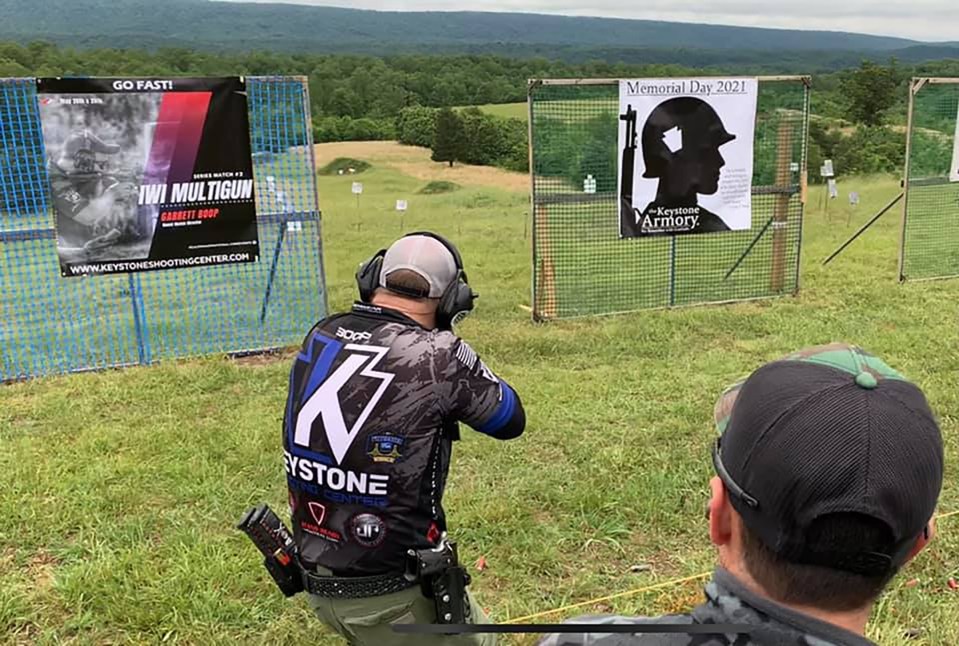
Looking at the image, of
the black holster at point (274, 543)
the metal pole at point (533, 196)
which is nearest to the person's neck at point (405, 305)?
the black holster at point (274, 543)

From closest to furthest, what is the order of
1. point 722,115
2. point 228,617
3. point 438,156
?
1. point 228,617
2. point 722,115
3. point 438,156

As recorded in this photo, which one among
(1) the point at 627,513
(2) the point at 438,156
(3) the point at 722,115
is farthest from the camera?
(2) the point at 438,156

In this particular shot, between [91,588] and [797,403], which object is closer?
[797,403]

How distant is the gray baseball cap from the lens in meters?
2.46

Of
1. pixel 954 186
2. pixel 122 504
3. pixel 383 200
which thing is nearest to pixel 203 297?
pixel 122 504

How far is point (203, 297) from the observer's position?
28.2 feet

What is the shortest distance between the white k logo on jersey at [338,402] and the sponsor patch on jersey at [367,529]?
174 mm

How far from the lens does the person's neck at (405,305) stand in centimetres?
245

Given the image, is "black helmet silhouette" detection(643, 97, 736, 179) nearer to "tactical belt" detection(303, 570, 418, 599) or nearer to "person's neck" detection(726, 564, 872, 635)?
"tactical belt" detection(303, 570, 418, 599)

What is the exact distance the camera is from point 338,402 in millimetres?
2256

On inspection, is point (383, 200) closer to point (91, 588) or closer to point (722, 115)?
point (722, 115)

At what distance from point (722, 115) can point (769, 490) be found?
7773mm

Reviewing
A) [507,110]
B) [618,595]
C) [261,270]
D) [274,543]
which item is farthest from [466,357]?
[507,110]

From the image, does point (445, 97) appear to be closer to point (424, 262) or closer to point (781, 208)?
point (781, 208)
